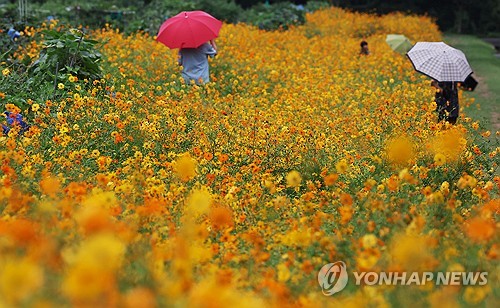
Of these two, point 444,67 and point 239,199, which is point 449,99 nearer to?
point 444,67

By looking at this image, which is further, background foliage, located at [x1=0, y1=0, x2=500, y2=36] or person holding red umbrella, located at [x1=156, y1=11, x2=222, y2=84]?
background foliage, located at [x1=0, y1=0, x2=500, y2=36]

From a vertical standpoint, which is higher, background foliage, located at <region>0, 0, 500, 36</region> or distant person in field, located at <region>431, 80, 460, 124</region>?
distant person in field, located at <region>431, 80, 460, 124</region>

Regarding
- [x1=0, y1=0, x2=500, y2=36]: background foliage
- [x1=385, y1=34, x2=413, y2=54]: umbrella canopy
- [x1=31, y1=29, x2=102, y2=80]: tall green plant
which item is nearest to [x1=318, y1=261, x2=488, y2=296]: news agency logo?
[x1=31, y1=29, x2=102, y2=80]: tall green plant

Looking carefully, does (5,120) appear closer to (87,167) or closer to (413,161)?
(87,167)

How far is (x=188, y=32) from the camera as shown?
920 cm

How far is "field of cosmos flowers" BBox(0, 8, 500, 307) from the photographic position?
2461mm

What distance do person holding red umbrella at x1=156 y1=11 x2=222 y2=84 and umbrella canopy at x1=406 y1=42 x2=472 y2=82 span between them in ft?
9.61

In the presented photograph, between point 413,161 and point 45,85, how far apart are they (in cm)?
447

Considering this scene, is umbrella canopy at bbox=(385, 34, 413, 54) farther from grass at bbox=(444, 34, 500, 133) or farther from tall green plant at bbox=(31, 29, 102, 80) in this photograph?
tall green plant at bbox=(31, 29, 102, 80)

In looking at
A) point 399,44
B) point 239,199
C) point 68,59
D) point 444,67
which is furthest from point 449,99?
point 399,44

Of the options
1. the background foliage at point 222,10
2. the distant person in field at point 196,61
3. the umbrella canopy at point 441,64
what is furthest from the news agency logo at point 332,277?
the background foliage at point 222,10

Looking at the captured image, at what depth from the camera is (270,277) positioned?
2963 millimetres

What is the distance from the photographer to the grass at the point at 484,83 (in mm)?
10290

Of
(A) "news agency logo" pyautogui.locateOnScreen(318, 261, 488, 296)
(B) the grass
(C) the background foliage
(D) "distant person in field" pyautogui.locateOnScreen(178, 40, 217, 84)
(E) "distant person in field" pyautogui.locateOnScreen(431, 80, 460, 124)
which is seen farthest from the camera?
(C) the background foliage
